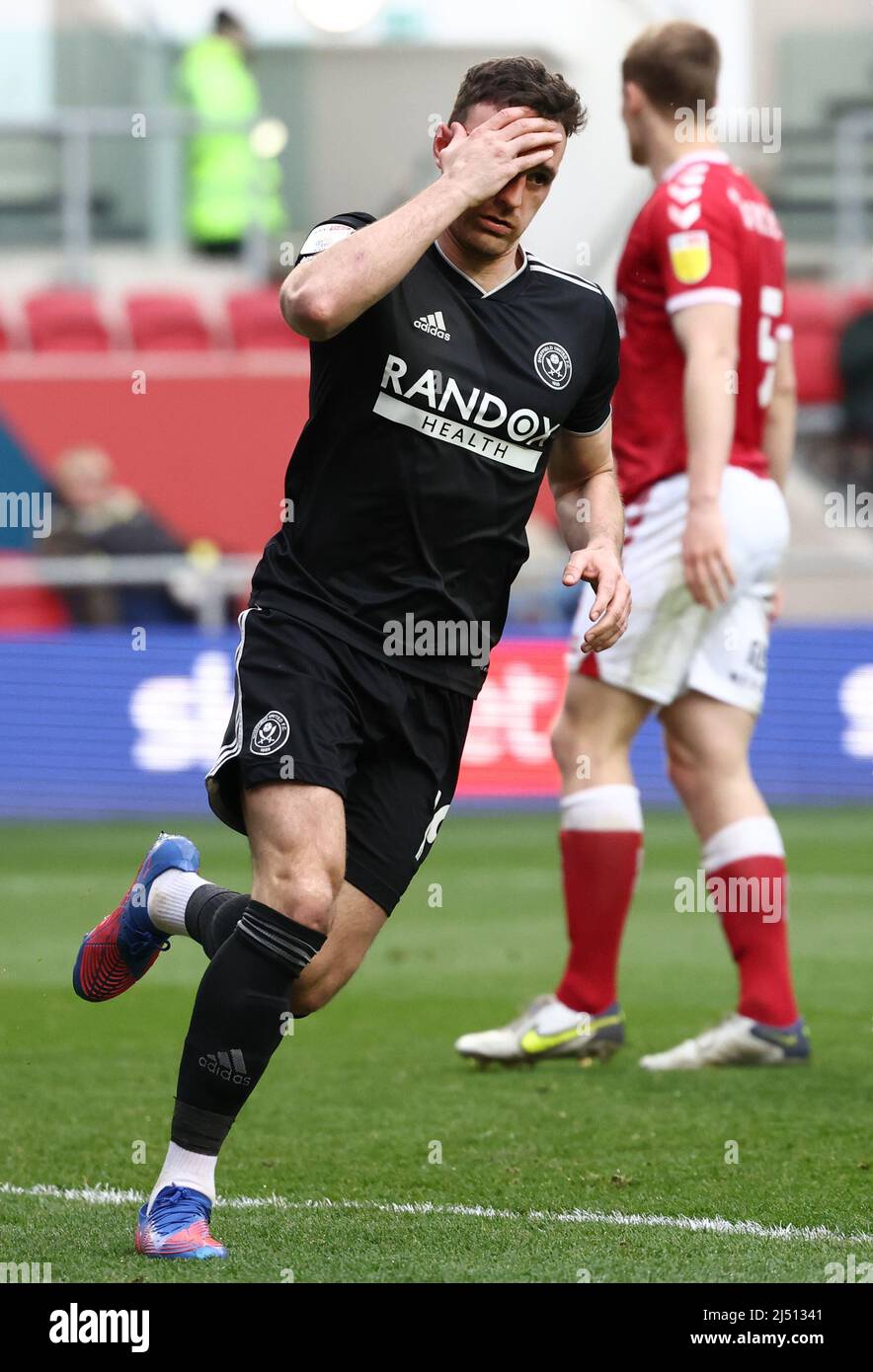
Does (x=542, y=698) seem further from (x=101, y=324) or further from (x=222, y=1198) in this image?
(x=222, y=1198)

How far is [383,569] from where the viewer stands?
4.11m

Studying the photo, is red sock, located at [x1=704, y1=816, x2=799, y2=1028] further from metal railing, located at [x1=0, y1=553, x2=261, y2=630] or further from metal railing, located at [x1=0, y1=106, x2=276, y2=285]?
metal railing, located at [x1=0, y1=106, x2=276, y2=285]

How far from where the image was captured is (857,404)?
16.5 meters

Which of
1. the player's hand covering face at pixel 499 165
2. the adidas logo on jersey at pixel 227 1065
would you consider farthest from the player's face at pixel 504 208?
the adidas logo on jersey at pixel 227 1065

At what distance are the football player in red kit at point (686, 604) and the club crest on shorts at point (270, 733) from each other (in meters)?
1.95

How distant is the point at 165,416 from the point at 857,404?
17.2 ft

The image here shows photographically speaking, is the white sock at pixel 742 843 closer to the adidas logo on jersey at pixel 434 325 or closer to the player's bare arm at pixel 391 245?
the adidas logo on jersey at pixel 434 325

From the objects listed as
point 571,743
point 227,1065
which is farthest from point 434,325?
point 571,743

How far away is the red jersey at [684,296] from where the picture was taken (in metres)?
5.79

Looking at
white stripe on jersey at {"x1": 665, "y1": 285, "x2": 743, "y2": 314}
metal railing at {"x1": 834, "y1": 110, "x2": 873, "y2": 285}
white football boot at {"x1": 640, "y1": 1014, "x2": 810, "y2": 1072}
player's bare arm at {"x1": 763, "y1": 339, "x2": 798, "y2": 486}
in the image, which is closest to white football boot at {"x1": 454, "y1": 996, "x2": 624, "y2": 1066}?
white football boot at {"x1": 640, "y1": 1014, "x2": 810, "y2": 1072}

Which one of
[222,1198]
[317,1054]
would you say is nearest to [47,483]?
[317,1054]

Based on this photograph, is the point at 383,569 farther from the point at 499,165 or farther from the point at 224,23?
the point at 224,23

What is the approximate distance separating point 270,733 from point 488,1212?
104 cm
